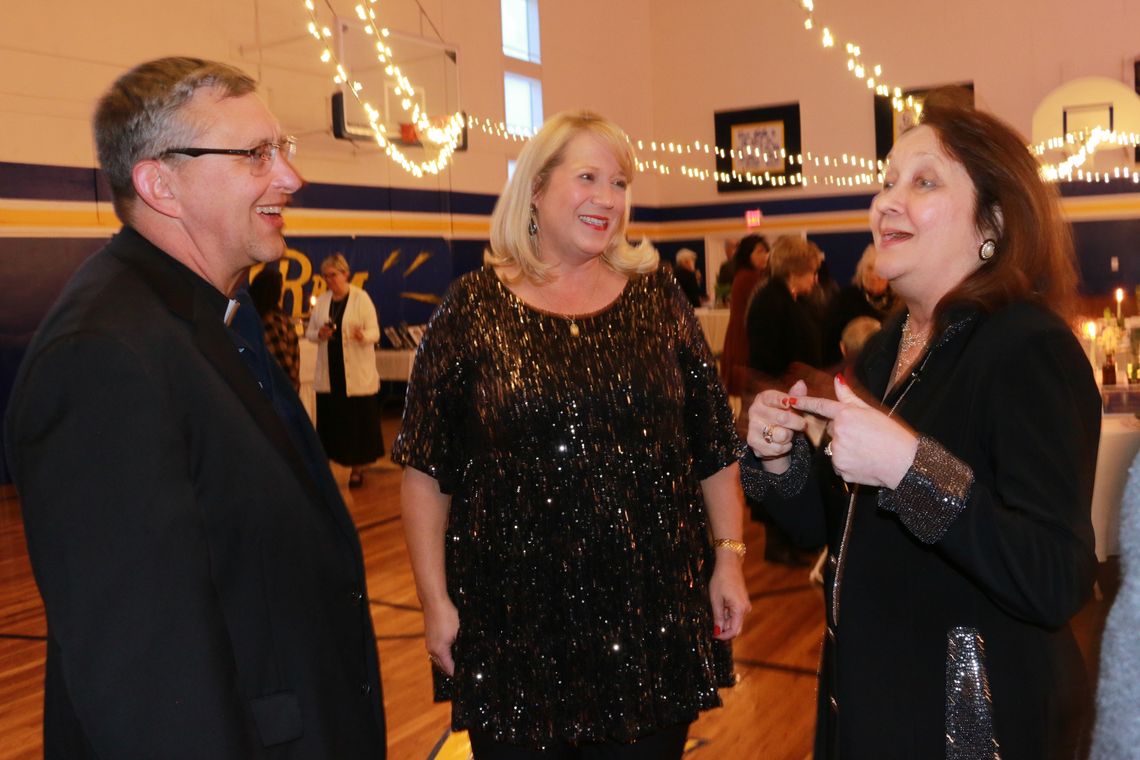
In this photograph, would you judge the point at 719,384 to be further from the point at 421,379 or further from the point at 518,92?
A: the point at 518,92

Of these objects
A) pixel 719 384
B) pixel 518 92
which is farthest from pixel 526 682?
pixel 518 92

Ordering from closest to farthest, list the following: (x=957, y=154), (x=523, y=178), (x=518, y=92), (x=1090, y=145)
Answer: (x=957, y=154)
(x=523, y=178)
(x=1090, y=145)
(x=518, y=92)

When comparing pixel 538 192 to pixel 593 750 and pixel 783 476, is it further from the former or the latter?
pixel 593 750

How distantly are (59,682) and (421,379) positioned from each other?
85 cm

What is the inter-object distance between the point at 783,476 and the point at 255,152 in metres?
1.01

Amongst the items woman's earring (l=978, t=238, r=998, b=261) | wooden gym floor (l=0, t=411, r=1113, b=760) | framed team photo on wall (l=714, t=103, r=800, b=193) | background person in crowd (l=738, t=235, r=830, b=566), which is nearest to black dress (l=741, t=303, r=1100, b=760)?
woman's earring (l=978, t=238, r=998, b=261)

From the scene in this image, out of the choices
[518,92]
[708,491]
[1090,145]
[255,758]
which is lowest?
[255,758]

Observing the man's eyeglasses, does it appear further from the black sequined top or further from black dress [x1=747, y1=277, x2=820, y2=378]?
black dress [x1=747, y1=277, x2=820, y2=378]

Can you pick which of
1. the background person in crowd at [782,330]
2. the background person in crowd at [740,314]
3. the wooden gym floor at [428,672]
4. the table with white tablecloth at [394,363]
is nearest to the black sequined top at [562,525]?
the wooden gym floor at [428,672]

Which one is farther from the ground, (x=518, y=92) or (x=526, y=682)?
(x=518, y=92)

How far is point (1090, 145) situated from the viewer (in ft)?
38.3

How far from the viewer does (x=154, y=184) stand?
1.46 metres

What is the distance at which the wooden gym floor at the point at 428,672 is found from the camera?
3299mm

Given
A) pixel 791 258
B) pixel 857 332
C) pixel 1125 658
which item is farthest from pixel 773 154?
pixel 1125 658
